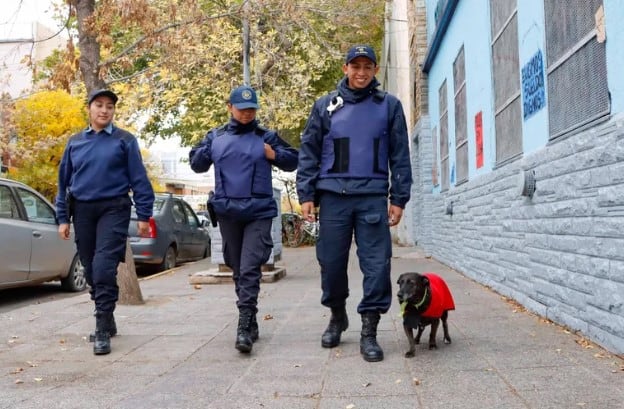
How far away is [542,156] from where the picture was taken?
5539 mm

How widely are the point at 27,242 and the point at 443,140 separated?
23.1 ft

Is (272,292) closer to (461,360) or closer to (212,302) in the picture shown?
(212,302)

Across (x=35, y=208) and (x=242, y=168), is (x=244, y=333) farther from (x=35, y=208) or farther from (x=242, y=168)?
(x=35, y=208)

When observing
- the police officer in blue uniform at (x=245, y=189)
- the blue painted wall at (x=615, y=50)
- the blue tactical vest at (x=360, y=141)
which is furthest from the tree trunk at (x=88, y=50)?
the blue painted wall at (x=615, y=50)

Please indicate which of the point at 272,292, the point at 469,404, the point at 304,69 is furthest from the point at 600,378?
the point at 304,69

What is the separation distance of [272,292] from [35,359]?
399cm

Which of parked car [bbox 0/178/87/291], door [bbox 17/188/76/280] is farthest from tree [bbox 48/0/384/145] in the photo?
door [bbox 17/188/76/280]

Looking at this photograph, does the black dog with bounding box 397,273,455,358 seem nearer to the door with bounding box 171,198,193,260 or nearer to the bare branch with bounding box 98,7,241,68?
the bare branch with bounding box 98,7,241,68

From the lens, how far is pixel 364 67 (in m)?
4.47

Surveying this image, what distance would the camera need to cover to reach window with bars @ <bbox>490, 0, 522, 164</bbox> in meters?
6.60

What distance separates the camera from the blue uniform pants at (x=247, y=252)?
4816 mm

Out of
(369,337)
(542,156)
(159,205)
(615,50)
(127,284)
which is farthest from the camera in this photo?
(159,205)

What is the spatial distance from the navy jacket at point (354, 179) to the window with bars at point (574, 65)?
126cm

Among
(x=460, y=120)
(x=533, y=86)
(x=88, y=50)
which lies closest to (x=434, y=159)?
(x=460, y=120)
